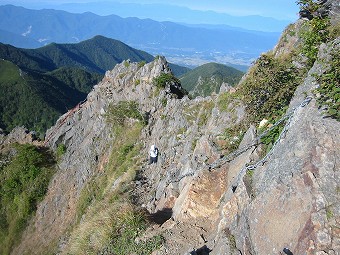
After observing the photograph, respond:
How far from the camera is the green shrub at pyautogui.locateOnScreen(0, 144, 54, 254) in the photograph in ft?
93.0

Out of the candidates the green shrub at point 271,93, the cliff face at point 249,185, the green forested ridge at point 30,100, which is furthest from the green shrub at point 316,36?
the green forested ridge at point 30,100

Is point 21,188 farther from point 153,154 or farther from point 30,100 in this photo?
point 30,100

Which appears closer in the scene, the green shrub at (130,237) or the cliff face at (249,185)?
the cliff face at (249,185)

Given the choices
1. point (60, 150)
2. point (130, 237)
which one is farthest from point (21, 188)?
point (130, 237)

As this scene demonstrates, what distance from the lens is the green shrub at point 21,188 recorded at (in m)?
28.4

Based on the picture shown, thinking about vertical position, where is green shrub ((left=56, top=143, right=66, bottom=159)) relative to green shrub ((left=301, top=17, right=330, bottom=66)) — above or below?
below

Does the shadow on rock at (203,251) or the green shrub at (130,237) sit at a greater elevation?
the shadow on rock at (203,251)

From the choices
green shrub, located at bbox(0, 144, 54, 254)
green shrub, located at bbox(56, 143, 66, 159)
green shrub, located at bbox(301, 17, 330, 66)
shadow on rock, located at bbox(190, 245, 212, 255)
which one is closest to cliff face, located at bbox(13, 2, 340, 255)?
shadow on rock, located at bbox(190, 245, 212, 255)

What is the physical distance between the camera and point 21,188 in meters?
30.7

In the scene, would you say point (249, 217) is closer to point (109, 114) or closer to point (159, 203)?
point (159, 203)

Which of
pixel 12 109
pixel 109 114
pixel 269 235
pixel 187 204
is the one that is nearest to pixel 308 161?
pixel 269 235

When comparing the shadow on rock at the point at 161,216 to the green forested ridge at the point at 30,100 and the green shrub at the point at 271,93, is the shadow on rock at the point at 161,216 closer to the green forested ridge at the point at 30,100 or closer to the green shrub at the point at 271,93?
the green shrub at the point at 271,93

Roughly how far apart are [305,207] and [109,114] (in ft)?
77.2

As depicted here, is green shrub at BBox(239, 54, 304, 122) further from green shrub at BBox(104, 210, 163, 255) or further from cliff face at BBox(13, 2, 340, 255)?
green shrub at BBox(104, 210, 163, 255)
